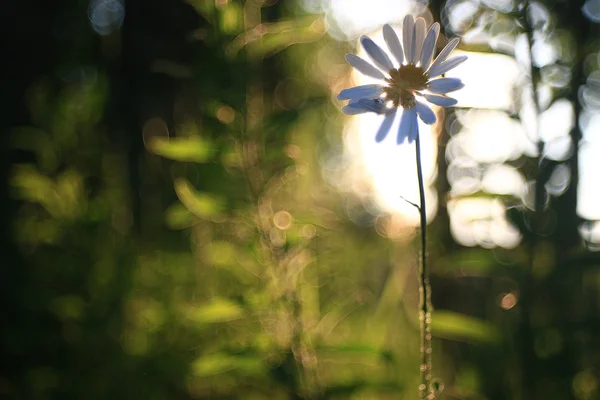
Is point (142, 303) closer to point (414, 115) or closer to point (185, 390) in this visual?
point (185, 390)

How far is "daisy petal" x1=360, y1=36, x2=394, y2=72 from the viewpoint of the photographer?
46 centimetres

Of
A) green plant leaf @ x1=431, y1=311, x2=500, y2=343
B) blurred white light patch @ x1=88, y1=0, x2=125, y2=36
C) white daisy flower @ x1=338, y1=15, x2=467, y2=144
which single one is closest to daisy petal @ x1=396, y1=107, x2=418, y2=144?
white daisy flower @ x1=338, y1=15, x2=467, y2=144

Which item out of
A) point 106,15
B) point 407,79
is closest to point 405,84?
point 407,79

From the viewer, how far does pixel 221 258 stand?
3.01 feet

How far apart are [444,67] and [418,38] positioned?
38 millimetres

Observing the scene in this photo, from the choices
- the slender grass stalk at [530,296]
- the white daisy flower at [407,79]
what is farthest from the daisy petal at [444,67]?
the slender grass stalk at [530,296]

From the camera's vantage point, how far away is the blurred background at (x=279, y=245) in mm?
757

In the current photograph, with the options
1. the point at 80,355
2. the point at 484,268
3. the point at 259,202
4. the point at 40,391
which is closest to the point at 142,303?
the point at 80,355

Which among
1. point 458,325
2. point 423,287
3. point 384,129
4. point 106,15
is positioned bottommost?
point 458,325

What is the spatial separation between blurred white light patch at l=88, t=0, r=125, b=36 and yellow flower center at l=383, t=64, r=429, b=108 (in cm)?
138

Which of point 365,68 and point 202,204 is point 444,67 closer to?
point 365,68

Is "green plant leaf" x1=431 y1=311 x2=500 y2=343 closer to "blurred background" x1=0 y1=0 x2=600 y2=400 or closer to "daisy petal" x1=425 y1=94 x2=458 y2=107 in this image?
"blurred background" x1=0 y1=0 x2=600 y2=400

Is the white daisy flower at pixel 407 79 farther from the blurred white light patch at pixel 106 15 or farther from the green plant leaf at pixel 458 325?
the blurred white light patch at pixel 106 15

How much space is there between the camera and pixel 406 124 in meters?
0.46
